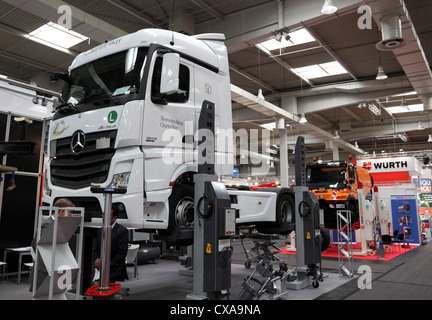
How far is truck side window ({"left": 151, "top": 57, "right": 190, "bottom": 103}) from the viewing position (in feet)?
12.6

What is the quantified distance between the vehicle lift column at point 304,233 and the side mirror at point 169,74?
9.31 ft

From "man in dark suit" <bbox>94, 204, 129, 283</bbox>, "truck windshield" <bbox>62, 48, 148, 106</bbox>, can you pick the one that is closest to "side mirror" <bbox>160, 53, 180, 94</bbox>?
"truck windshield" <bbox>62, 48, 148, 106</bbox>

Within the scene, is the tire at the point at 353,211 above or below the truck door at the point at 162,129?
below

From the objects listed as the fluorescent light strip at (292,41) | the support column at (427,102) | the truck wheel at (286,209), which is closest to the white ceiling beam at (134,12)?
the fluorescent light strip at (292,41)

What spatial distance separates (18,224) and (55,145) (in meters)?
3.44

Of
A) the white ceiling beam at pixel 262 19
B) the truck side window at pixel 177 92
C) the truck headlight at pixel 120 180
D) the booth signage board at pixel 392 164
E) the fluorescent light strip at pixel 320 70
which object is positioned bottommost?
the truck headlight at pixel 120 180

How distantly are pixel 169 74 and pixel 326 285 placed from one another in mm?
4369

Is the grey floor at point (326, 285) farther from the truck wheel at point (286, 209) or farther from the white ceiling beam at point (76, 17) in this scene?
the white ceiling beam at point (76, 17)

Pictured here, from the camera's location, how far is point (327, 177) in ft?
35.3

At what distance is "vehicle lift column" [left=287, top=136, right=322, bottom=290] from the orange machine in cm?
439

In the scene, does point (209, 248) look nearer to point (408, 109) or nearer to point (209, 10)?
point (209, 10)

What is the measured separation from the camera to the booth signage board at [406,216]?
1298 centimetres

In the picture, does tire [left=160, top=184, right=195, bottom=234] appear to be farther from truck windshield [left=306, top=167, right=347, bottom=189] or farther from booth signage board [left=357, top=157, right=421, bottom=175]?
booth signage board [left=357, top=157, right=421, bottom=175]
